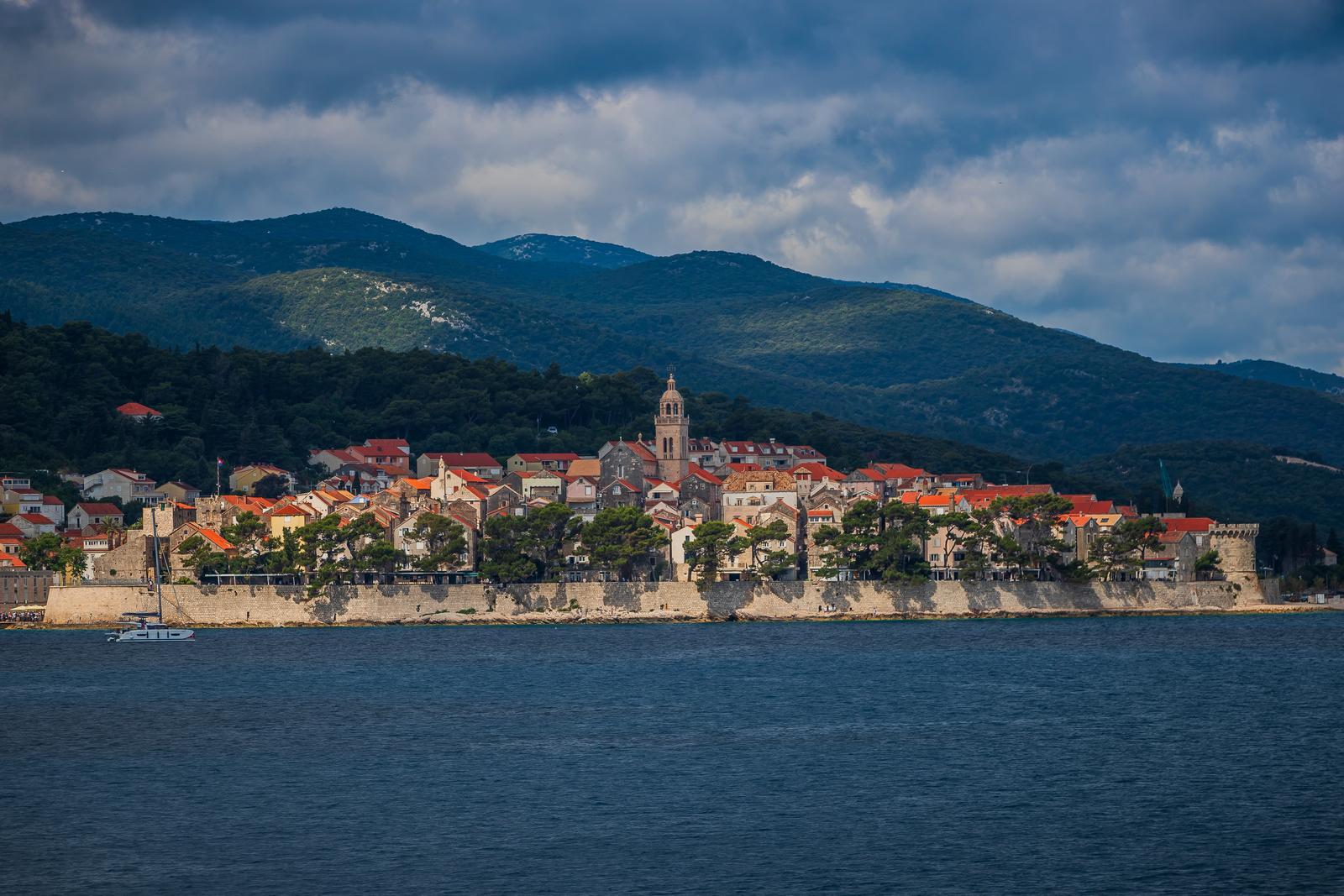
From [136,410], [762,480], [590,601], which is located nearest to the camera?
[590,601]

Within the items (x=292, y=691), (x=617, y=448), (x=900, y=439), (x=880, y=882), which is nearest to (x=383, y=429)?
(x=617, y=448)

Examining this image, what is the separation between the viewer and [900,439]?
13088 centimetres

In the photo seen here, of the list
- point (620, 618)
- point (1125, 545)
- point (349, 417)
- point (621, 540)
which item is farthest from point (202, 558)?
point (349, 417)

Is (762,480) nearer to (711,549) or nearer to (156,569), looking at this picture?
(711,549)

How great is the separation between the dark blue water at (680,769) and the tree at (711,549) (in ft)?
29.4

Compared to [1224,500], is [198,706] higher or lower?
lower

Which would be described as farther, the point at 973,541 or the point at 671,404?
the point at 671,404

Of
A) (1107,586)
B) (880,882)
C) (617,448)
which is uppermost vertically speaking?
(617,448)

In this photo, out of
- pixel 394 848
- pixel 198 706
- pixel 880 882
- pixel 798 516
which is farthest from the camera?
pixel 798 516

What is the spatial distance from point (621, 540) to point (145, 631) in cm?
1962

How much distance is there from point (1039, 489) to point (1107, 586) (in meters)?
13.8

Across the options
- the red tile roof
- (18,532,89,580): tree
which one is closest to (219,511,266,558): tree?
(18,532,89,580): tree

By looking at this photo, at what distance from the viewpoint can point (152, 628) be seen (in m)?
74.7

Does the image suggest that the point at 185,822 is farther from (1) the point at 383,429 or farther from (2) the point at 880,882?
(1) the point at 383,429
